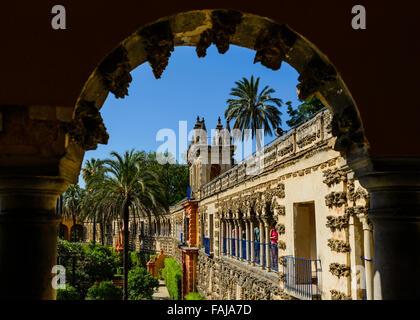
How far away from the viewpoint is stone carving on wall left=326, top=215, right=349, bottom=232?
9.20 meters

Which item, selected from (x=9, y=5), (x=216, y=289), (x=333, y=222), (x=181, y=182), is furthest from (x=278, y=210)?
(x=181, y=182)

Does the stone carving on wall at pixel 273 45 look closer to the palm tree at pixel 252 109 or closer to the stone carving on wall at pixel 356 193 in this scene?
the stone carving on wall at pixel 356 193

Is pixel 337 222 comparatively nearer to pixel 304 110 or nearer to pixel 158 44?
pixel 158 44

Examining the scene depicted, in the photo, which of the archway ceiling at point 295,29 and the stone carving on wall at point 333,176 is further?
the stone carving on wall at point 333,176

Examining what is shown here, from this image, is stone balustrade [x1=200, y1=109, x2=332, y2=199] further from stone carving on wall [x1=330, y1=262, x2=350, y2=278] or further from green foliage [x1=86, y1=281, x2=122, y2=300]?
green foliage [x1=86, y1=281, x2=122, y2=300]

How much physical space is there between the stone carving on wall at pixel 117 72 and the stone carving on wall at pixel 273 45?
1.36m

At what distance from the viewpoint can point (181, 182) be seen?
62.4 m

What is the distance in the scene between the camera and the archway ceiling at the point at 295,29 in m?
3.49

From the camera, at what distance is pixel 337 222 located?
951 cm

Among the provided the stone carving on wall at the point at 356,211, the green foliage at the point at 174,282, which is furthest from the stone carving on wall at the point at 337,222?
the green foliage at the point at 174,282

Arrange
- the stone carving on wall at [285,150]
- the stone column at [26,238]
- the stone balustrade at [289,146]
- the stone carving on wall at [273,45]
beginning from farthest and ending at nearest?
the stone carving on wall at [285,150]
the stone balustrade at [289,146]
the stone carving on wall at [273,45]
the stone column at [26,238]

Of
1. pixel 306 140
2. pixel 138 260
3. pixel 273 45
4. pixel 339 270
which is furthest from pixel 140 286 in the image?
pixel 273 45

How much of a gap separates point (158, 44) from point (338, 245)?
24.2ft
